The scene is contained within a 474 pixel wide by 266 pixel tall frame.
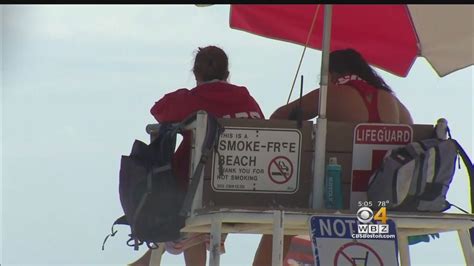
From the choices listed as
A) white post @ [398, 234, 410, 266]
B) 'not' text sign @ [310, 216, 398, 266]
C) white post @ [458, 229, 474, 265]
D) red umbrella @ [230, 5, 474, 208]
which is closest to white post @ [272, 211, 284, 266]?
'not' text sign @ [310, 216, 398, 266]

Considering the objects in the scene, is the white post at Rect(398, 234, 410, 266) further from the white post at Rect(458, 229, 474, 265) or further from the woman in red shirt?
the woman in red shirt

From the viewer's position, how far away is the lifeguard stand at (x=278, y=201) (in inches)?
169

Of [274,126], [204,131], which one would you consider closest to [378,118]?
[274,126]

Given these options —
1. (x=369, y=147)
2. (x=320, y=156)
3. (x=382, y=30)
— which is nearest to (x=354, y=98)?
(x=369, y=147)

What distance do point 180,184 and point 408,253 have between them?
124 centimetres

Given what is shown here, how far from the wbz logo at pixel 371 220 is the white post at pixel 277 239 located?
0.30 m

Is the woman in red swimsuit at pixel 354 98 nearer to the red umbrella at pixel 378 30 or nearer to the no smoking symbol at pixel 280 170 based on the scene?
the no smoking symbol at pixel 280 170

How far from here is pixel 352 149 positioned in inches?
186

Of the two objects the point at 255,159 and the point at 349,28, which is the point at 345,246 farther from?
the point at 349,28

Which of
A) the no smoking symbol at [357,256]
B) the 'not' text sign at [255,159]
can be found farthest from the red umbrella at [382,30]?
the no smoking symbol at [357,256]

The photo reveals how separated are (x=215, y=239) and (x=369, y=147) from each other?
845 millimetres
